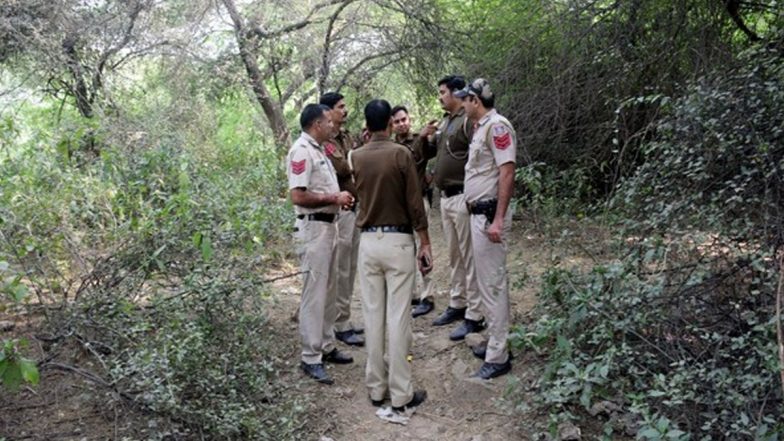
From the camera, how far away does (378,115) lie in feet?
12.7

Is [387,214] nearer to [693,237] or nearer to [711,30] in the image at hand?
[693,237]

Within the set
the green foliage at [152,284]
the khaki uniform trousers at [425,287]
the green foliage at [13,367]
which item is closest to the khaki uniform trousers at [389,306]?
the green foliage at [152,284]

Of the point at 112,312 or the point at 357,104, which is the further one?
the point at 357,104

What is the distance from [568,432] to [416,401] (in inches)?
40.6

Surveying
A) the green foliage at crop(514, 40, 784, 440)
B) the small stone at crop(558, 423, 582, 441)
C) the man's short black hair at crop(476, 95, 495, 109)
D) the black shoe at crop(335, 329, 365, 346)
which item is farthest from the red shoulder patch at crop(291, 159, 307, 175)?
the small stone at crop(558, 423, 582, 441)

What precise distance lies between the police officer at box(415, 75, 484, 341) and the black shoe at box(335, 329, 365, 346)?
0.71 m

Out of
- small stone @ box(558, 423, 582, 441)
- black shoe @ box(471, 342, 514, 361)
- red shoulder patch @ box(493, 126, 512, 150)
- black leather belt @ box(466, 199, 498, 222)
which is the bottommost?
small stone @ box(558, 423, 582, 441)

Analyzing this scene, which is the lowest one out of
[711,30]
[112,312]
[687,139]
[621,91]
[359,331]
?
[359,331]

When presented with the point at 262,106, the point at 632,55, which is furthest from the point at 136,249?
the point at 262,106

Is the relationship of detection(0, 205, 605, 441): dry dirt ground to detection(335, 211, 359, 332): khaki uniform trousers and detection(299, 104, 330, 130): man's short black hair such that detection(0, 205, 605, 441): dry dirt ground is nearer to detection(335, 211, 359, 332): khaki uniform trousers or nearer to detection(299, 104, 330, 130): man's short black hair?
detection(335, 211, 359, 332): khaki uniform trousers

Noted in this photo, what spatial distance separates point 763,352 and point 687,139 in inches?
60.0

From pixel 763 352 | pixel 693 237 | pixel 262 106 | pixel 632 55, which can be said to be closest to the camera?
pixel 763 352

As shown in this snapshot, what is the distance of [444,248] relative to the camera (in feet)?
24.0

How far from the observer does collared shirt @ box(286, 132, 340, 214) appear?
4.16m
